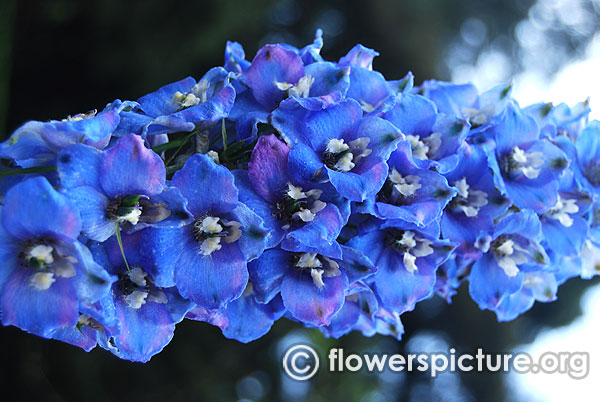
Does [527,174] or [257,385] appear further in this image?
[257,385]

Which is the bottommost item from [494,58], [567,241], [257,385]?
[257,385]

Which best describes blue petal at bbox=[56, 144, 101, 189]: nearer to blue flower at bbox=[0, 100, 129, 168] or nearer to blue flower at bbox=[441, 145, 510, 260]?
blue flower at bbox=[0, 100, 129, 168]


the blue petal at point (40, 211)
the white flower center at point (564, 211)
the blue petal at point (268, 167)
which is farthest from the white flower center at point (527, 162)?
the blue petal at point (40, 211)

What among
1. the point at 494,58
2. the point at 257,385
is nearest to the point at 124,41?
the point at 257,385

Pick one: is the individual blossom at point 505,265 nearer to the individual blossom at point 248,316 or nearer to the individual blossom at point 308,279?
the individual blossom at point 308,279

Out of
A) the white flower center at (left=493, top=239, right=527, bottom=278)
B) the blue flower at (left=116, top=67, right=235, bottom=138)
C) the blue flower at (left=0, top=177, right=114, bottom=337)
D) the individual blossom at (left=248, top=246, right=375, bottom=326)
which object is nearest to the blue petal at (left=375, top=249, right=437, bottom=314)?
the individual blossom at (left=248, top=246, right=375, bottom=326)

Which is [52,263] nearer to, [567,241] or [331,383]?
[567,241]

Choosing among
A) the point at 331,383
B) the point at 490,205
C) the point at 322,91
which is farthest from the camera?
the point at 331,383
